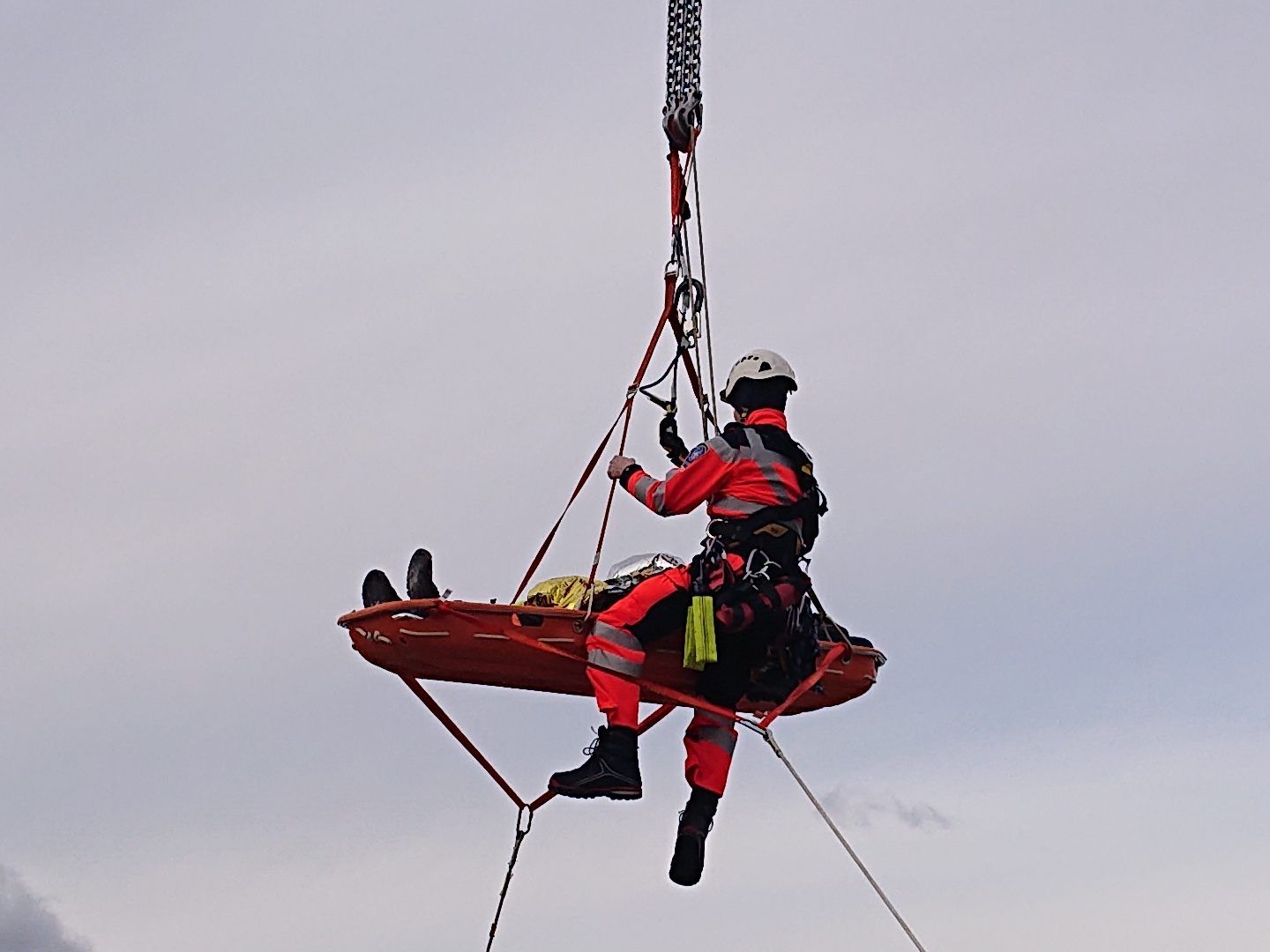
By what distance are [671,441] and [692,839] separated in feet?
6.44

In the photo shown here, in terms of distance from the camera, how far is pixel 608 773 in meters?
10.9

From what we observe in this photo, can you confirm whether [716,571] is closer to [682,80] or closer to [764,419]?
[764,419]

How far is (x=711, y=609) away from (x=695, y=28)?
3.33 meters

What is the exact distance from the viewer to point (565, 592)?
1150cm

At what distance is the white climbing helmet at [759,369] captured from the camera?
11.5m

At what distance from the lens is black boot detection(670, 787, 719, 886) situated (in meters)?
11.3

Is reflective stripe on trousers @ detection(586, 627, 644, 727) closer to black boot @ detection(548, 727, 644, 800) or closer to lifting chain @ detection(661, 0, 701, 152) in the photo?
black boot @ detection(548, 727, 644, 800)

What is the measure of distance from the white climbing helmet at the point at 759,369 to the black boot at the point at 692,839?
6.54 ft

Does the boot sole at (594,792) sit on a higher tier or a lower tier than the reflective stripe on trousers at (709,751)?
lower

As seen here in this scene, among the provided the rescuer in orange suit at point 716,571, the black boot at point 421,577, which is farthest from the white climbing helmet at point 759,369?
the black boot at point 421,577

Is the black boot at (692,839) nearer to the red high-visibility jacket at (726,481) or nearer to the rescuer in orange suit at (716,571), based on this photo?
the rescuer in orange suit at (716,571)

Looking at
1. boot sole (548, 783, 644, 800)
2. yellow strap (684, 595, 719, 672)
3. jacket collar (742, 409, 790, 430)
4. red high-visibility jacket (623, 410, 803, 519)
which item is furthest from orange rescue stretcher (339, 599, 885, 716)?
jacket collar (742, 409, 790, 430)

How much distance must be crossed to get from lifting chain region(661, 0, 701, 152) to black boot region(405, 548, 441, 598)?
287 centimetres

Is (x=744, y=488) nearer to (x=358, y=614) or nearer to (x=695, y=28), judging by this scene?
(x=358, y=614)
